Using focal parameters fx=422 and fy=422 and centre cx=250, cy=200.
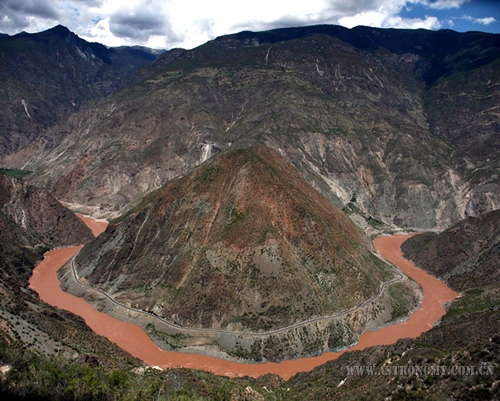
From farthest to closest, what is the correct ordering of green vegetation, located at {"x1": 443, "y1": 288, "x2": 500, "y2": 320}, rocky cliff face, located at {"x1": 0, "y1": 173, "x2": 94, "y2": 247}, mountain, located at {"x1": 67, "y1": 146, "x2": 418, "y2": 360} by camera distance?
rocky cliff face, located at {"x1": 0, "y1": 173, "x2": 94, "y2": 247}
green vegetation, located at {"x1": 443, "y1": 288, "x2": 500, "y2": 320}
mountain, located at {"x1": 67, "y1": 146, "x2": 418, "y2": 360}

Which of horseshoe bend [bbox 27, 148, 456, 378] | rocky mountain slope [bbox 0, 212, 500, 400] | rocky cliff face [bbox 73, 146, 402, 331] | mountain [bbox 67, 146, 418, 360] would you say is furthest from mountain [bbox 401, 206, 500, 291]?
rocky mountain slope [bbox 0, 212, 500, 400]

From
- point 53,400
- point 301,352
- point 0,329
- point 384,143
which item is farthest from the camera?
point 384,143

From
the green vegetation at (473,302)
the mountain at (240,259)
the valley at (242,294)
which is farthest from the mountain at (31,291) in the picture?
the green vegetation at (473,302)

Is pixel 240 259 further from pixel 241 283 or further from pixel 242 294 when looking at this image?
pixel 242 294

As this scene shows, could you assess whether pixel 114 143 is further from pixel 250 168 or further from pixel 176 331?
pixel 176 331

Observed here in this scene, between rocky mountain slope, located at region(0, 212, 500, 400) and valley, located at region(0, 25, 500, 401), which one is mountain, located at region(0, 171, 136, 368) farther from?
rocky mountain slope, located at region(0, 212, 500, 400)

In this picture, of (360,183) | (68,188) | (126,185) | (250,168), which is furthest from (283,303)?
(68,188)

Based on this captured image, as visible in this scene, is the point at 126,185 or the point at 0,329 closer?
the point at 0,329

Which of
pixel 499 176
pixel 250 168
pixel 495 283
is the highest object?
pixel 499 176
